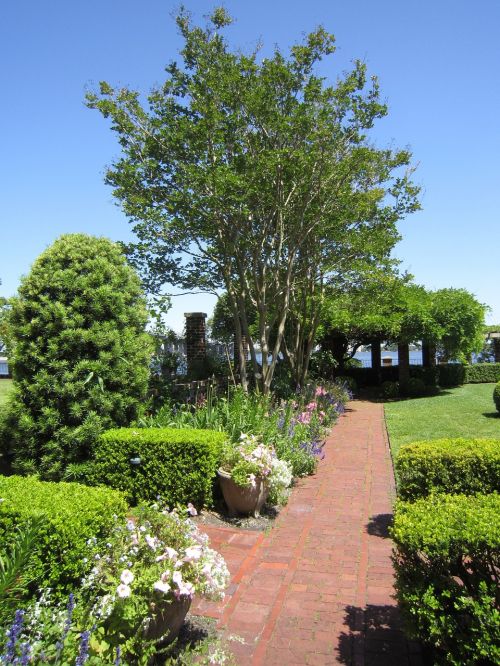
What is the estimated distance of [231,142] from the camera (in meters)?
9.09

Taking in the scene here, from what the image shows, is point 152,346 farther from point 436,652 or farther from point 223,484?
point 436,652

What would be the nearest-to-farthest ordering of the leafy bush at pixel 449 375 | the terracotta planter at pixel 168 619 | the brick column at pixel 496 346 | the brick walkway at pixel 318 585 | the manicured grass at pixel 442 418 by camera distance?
the terracotta planter at pixel 168 619
the brick walkway at pixel 318 585
the manicured grass at pixel 442 418
the leafy bush at pixel 449 375
the brick column at pixel 496 346

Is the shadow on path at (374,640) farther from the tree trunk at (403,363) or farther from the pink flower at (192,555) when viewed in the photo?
the tree trunk at (403,363)

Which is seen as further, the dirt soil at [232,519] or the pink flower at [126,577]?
the dirt soil at [232,519]

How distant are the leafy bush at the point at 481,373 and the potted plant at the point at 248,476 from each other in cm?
2099

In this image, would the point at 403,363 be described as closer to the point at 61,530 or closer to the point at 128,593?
the point at 61,530

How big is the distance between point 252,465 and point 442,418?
366 inches

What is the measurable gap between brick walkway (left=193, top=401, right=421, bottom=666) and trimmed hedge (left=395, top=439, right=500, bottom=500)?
760mm

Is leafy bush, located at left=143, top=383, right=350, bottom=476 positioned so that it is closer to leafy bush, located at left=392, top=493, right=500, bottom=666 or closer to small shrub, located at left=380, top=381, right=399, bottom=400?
leafy bush, located at left=392, top=493, right=500, bottom=666

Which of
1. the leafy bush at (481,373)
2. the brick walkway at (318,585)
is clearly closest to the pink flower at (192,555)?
the brick walkway at (318,585)

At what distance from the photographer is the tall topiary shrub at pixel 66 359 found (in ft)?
17.6

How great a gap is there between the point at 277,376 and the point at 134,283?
8.96m

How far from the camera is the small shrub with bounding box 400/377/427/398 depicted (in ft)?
64.8

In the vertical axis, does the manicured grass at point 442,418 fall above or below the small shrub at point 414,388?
below
